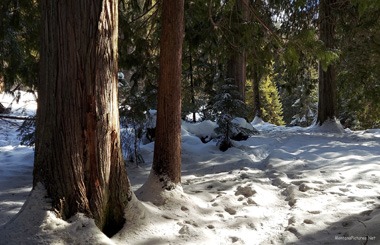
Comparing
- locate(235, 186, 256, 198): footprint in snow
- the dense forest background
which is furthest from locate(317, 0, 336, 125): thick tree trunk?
locate(235, 186, 256, 198): footprint in snow

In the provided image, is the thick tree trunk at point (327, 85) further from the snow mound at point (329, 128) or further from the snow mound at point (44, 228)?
the snow mound at point (44, 228)

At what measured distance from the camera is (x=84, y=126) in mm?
3338

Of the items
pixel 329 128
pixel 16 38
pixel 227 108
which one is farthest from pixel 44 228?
pixel 329 128

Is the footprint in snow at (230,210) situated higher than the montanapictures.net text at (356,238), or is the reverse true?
the montanapictures.net text at (356,238)

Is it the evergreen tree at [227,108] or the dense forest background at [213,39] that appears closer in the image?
the dense forest background at [213,39]

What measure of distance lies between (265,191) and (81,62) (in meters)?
3.38

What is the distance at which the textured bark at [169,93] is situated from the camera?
15.1ft

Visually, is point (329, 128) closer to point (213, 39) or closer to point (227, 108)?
point (227, 108)

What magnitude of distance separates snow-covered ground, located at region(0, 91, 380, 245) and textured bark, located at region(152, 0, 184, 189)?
0.37m

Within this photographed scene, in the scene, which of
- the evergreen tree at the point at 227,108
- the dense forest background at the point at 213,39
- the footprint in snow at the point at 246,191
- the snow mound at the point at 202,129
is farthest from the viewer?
the snow mound at the point at 202,129

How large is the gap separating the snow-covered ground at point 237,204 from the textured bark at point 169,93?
1.23 ft

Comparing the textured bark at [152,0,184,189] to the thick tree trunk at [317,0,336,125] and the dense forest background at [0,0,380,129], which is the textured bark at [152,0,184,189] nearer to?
the dense forest background at [0,0,380,129]

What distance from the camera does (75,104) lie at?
3.29 metres

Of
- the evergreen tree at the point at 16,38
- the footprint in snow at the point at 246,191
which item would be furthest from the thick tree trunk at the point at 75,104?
the evergreen tree at the point at 16,38
